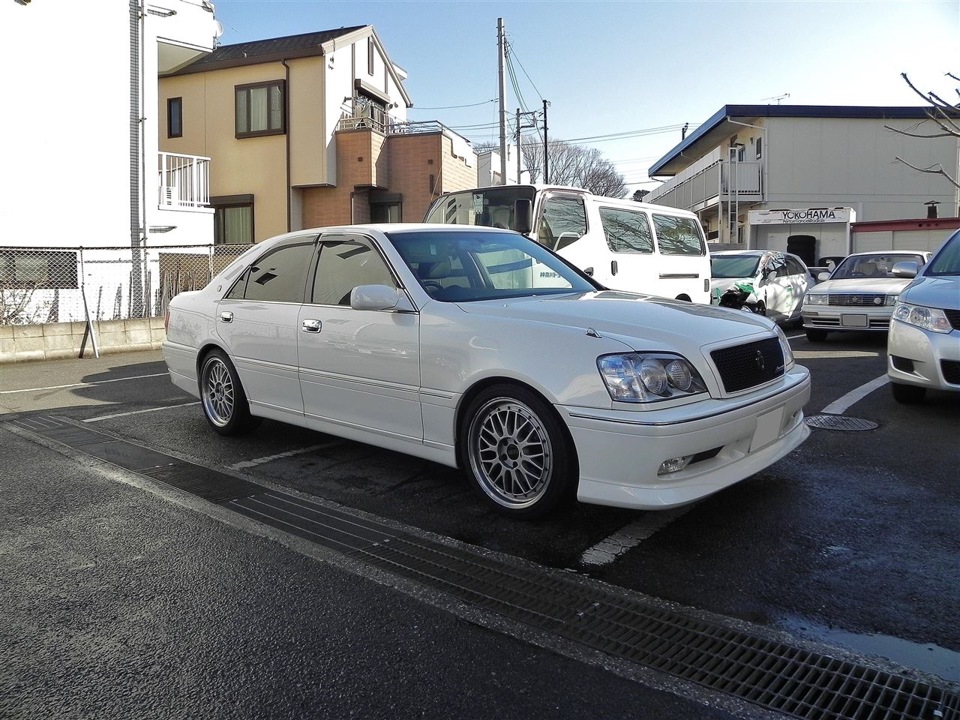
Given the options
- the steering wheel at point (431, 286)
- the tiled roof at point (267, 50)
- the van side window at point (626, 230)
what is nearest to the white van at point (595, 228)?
the van side window at point (626, 230)

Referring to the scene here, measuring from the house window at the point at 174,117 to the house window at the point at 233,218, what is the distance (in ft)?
8.41

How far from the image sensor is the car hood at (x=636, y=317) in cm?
372

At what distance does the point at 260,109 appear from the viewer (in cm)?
2320

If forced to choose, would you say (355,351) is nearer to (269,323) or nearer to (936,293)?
(269,323)

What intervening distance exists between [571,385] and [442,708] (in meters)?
1.65

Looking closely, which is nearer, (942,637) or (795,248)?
(942,637)

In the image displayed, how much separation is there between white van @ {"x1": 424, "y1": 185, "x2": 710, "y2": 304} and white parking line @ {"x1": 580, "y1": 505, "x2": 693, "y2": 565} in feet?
15.3

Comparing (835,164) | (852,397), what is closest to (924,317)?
(852,397)

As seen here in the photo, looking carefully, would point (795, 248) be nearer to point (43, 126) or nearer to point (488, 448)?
point (43, 126)

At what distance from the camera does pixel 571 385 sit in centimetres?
361

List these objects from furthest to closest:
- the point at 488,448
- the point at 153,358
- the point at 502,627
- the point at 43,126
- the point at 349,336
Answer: the point at 43,126
the point at 153,358
the point at 349,336
the point at 488,448
the point at 502,627

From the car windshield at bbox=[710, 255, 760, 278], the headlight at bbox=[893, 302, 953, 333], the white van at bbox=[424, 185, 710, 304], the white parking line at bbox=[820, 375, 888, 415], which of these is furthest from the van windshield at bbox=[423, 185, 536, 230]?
the car windshield at bbox=[710, 255, 760, 278]

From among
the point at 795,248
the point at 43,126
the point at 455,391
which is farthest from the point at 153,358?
the point at 795,248

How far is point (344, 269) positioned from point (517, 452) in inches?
70.7
